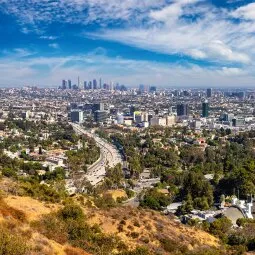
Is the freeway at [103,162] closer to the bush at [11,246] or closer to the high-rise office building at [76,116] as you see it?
the bush at [11,246]

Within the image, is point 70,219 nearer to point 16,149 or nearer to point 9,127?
point 16,149

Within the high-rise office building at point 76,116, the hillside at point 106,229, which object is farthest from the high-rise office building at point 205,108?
the hillside at point 106,229

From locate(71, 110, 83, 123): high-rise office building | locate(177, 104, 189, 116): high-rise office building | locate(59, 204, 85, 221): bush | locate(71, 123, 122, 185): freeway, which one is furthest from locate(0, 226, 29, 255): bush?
locate(177, 104, 189, 116): high-rise office building

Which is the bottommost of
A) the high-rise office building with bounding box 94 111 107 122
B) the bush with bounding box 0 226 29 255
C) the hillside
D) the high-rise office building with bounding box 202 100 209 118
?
the high-rise office building with bounding box 94 111 107 122

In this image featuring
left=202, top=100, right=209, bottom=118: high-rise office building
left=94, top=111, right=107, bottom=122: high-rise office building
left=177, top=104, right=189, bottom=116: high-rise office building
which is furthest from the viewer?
left=177, top=104, right=189, bottom=116: high-rise office building

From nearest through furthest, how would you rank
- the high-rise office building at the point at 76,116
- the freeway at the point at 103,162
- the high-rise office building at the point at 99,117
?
the freeway at the point at 103,162 < the high-rise office building at the point at 76,116 < the high-rise office building at the point at 99,117

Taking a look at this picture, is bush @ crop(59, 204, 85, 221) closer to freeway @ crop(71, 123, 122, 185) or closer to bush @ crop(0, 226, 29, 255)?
bush @ crop(0, 226, 29, 255)

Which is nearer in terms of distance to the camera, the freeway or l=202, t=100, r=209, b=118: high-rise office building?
the freeway

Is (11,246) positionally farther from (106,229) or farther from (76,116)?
(76,116)

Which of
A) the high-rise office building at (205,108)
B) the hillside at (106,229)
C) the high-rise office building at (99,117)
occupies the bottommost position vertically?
the high-rise office building at (99,117)

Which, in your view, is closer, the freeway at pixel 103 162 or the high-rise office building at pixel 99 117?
the freeway at pixel 103 162

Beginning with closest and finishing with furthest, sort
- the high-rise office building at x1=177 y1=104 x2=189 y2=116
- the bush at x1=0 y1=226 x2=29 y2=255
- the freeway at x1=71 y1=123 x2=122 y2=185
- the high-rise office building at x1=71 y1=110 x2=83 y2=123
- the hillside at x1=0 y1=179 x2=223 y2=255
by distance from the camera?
the bush at x1=0 y1=226 x2=29 y2=255
the hillside at x1=0 y1=179 x2=223 y2=255
the freeway at x1=71 y1=123 x2=122 y2=185
the high-rise office building at x1=71 y1=110 x2=83 y2=123
the high-rise office building at x1=177 y1=104 x2=189 y2=116
